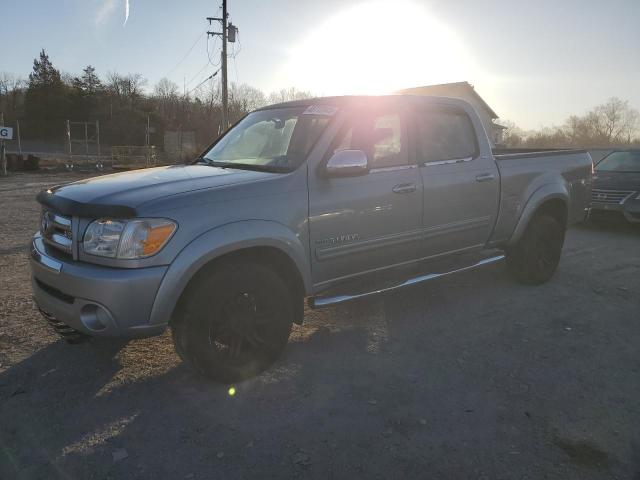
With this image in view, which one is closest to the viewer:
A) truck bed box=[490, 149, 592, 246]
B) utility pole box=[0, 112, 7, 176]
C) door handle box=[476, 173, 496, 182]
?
door handle box=[476, 173, 496, 182]

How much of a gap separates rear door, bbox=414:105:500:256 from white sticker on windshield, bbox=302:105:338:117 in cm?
84

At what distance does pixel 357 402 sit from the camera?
3084 mm

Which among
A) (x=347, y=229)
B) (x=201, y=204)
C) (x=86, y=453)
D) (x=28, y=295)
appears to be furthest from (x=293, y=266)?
(x=28, y=295)

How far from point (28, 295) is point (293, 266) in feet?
10.4

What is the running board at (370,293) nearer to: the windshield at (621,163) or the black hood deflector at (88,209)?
the black hood deflector at (88,209)

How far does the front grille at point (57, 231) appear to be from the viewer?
118 inches

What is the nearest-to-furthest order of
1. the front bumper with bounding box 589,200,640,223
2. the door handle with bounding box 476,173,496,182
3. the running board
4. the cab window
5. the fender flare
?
the running board
the cab window
the door handle with bounding box 476,173,496,182
the fender flare
the front bumper with bounding box 589,200,640,223

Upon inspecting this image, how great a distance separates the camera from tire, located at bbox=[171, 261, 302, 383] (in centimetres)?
302

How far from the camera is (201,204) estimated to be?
2.98m

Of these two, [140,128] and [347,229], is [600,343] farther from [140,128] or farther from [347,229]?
[140,128]

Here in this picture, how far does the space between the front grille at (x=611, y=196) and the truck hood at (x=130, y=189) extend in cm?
790

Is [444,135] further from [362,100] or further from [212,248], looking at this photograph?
[212,248]

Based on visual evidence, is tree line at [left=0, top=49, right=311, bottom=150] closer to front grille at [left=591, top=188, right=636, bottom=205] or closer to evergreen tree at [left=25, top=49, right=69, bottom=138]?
evergreen tree at [left=25, top=49, right=69, bottom=138]

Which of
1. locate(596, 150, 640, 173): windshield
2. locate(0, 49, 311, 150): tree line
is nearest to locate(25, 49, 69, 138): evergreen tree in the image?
locate(0, 49, 311, 150): tree line
